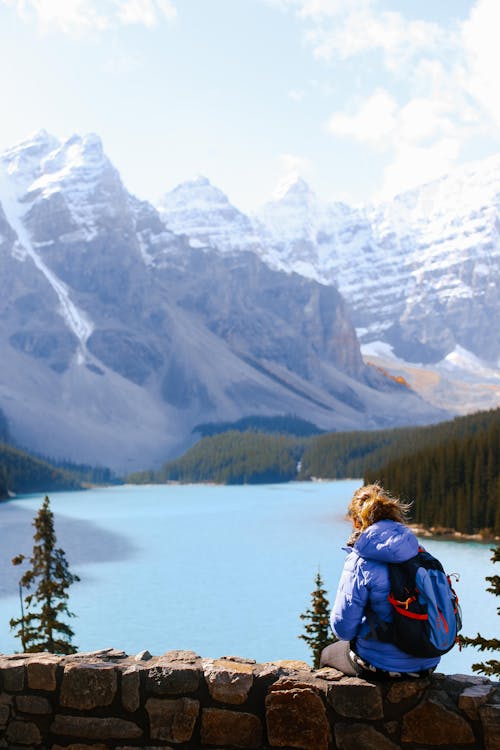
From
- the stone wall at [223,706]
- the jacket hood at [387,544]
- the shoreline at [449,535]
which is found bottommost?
the shoreline at [449,535]

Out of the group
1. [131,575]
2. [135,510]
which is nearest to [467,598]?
[131,575]

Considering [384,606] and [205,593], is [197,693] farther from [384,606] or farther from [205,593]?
[205,593]

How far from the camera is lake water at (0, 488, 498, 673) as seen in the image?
4769 cm

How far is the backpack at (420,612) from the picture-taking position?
8305 millimetres

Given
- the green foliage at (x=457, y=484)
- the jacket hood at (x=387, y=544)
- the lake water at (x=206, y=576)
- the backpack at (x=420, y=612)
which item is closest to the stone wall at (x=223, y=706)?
the backpack at (x=420, y=612)

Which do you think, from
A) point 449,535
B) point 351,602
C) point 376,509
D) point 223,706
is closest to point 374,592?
point 351,602

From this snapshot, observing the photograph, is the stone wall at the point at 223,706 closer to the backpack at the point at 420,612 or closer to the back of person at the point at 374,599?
the back of person at the point at 374,599

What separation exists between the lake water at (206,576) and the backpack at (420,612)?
1302 inches

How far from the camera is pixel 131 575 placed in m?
73.1

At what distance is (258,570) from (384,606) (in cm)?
6749

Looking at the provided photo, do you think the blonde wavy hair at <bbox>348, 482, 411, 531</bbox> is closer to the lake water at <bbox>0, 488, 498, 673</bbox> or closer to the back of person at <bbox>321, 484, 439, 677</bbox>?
the back of person at <bbox>321, 484, 439, 677</bbox>

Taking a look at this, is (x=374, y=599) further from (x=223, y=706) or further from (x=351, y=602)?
(x=223, y=706)

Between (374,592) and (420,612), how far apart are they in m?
0.48

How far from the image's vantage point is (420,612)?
8312 mm
